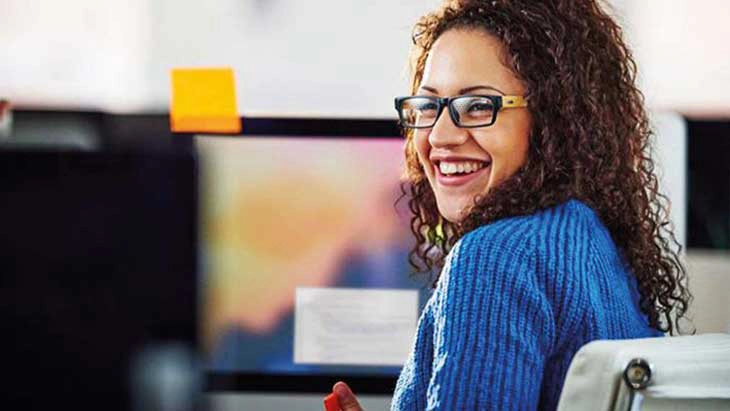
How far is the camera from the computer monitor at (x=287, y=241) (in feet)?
6.29

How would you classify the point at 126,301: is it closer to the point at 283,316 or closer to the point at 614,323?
the point at 283,316

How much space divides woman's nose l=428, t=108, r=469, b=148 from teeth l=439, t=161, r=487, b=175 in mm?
25

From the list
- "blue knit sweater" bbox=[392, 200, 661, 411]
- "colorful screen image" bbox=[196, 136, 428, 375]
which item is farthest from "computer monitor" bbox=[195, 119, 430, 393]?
"blue knit sweater" bbox=[392, 200, 661, 411]

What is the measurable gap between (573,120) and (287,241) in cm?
73

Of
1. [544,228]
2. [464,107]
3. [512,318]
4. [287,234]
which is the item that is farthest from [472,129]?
[287,234]

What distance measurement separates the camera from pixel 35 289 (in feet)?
6.28

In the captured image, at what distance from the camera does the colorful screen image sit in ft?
6.29

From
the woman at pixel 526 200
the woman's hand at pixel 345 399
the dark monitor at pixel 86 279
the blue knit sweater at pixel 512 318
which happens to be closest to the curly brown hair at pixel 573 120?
the woman at pixel 526 200

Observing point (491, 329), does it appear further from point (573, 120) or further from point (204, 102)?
point (204, 102)

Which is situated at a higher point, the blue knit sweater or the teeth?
the teeth

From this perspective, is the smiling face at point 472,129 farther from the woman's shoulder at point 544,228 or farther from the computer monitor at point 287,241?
the computer monitor at point 287,241

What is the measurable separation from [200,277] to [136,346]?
151 millimetres

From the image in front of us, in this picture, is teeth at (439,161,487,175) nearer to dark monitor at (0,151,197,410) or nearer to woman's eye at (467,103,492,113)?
woman's eye at (467,103,492,113)

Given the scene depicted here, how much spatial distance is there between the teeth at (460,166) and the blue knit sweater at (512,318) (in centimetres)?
18
